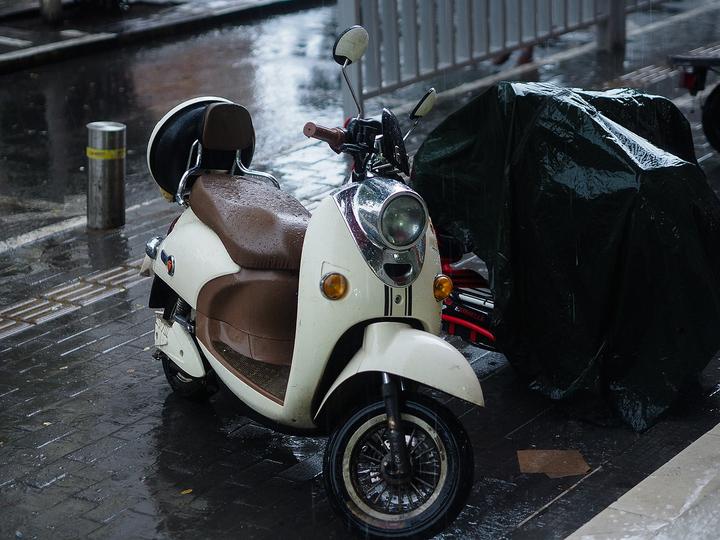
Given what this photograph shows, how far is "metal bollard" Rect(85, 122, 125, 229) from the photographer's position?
8.42 m

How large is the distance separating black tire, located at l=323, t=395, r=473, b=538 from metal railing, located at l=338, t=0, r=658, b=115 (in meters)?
6.19

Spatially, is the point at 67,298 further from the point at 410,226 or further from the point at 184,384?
the point at 410,226

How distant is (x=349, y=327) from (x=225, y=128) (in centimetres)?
147

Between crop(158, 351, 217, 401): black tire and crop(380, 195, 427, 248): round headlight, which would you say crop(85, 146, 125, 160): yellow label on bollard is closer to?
crop(158, 351, 217, 401): black tire

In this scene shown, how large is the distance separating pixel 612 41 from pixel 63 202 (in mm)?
7597

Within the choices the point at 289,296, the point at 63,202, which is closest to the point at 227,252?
the point at 289,296

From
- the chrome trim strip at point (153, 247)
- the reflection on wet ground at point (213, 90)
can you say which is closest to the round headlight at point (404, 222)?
the chrome trim strip at point (153, 247)

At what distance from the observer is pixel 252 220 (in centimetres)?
510

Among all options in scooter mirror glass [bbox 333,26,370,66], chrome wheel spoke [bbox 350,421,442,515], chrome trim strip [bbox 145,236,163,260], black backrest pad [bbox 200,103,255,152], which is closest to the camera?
chrome wheel spoke [bbox 350,421,442,515]

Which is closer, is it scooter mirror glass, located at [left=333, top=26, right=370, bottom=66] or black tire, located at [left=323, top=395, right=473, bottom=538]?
black tire, located at [left=323, top=395, right=473, bottom=538]

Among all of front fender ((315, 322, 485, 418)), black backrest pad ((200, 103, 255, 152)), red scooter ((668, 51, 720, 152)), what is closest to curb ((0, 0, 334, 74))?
red scooter ((668, 51, 720, 152))

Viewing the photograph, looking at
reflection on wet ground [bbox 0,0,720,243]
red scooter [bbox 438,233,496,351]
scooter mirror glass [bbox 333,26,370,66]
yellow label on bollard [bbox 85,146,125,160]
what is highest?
scooter mirror glass [bbox 333,26,370,66]

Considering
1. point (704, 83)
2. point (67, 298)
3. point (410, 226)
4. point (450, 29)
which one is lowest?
point (67, 298)

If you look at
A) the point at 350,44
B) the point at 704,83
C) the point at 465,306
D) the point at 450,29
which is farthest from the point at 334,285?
the point at 450,29
